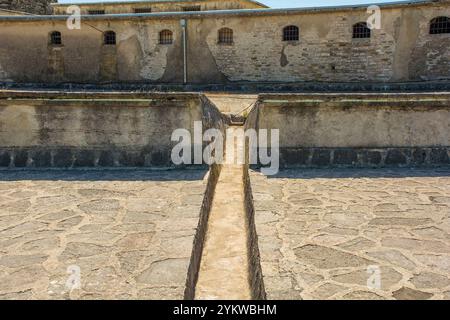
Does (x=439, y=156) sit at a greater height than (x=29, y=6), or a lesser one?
A: lesser

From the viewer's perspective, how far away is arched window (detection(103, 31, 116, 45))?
18.0 meters

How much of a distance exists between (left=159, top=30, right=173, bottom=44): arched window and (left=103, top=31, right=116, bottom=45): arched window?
2.35 meters

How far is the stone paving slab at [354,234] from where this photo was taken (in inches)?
110

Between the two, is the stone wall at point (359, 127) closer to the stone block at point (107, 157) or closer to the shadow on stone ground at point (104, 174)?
the shadow on stone ground at point (104, 174)

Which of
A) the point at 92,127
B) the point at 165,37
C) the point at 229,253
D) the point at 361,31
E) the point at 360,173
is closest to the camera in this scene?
the point at 229,253

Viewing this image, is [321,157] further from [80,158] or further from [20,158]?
[20,158]

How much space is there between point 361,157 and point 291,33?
12127mm

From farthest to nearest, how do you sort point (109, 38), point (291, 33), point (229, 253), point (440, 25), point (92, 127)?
point (109, 38) < point (291, 33) < point (440, 25) < point (92, 127) < point (229, 253)

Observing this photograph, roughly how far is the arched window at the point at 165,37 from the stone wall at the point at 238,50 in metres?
0.21

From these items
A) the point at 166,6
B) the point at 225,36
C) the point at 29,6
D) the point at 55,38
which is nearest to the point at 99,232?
the point at 225,36

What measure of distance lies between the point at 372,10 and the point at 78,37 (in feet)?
44.3

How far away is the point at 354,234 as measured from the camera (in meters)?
3.70

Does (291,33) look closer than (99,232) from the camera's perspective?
No
